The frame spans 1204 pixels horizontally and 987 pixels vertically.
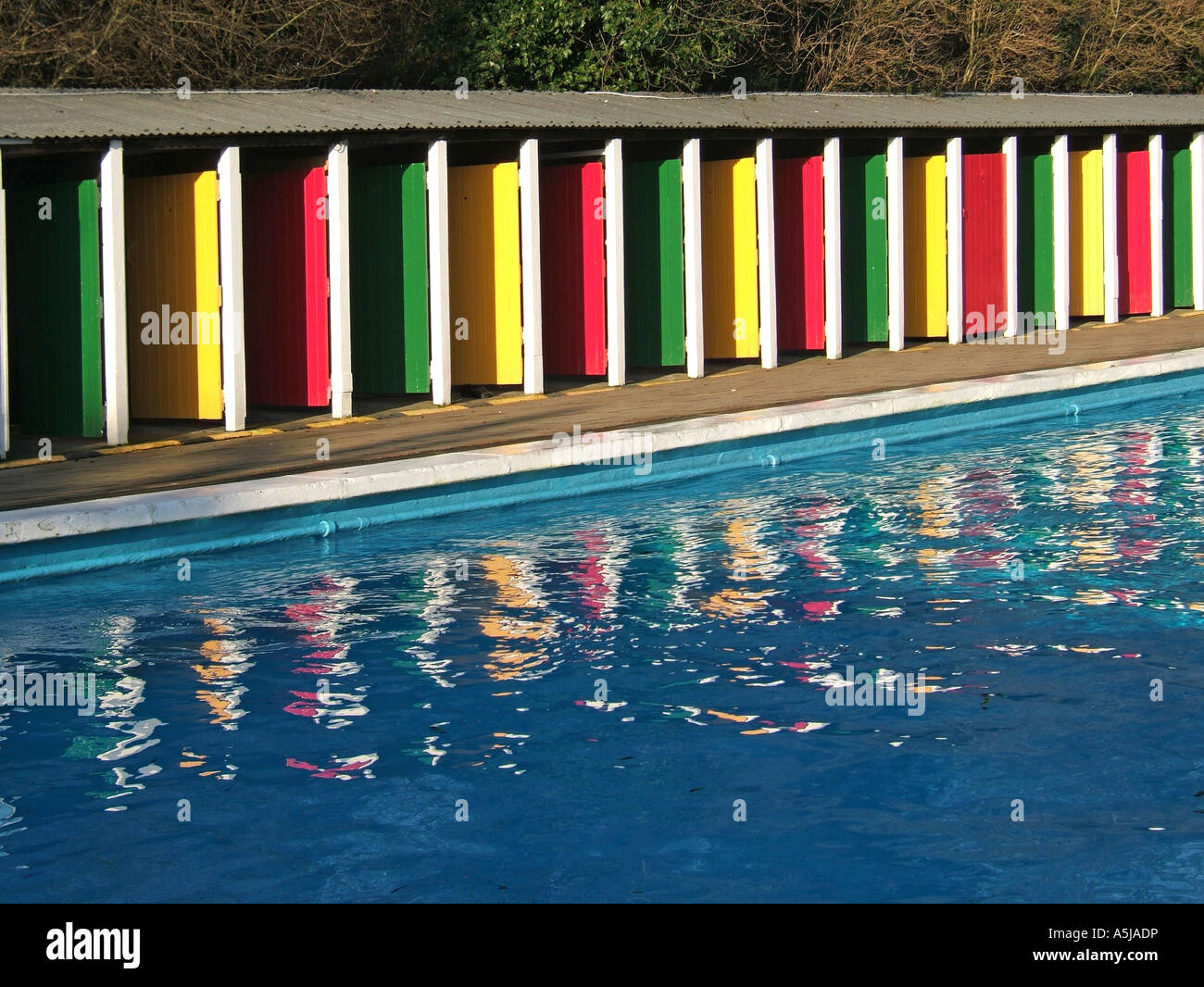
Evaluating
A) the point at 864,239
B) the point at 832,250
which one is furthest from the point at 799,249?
the point at 864,239

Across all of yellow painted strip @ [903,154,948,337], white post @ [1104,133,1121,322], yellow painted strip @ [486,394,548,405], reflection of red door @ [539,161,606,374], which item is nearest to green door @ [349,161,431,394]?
yellow painted strip @ [486,394,548,405]

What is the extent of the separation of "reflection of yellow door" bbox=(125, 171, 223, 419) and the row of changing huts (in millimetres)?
18

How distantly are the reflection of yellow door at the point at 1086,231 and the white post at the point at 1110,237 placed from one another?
0.13m

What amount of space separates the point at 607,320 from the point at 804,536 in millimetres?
5476

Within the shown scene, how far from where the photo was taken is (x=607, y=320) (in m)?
14.7

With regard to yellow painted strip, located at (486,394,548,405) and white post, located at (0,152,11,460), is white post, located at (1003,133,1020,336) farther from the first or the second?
white post, located at (0,152,11,460)

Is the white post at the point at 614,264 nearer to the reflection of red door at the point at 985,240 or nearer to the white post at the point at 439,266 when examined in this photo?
the white post at the point at 439,266

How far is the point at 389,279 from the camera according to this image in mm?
13695

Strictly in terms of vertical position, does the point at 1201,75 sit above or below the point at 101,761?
above

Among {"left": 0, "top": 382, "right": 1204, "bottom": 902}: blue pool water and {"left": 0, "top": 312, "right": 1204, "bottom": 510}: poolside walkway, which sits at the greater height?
{"left": 0, "top": 312, "right": 1204, "bottom": 510}: poolside walkway

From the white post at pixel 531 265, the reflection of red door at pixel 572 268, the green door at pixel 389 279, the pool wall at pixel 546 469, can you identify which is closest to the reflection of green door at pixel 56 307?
the green door at pixel 389 279

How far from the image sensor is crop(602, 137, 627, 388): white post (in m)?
14.3
